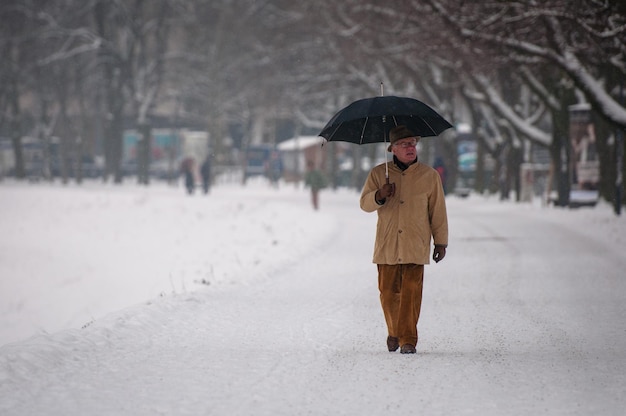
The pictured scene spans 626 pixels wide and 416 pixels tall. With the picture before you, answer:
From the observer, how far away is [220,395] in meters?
5.88

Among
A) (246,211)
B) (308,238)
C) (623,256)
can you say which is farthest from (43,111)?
(623,256)

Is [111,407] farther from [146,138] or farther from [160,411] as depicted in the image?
[146,138]

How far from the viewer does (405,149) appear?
23.2 feet

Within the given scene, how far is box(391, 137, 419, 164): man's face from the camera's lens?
279 inches

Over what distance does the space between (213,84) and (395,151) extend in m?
42.1

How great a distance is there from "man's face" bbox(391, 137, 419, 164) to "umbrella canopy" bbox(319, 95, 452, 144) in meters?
0.20

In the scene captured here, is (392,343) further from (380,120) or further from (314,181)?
(314,181)

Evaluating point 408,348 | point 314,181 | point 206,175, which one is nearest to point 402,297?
point 408,348

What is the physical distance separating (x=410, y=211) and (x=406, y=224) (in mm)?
101

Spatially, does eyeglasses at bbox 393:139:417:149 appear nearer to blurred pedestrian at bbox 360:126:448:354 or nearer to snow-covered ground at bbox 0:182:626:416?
blurred pedestrian at bbox 360:126:448:354

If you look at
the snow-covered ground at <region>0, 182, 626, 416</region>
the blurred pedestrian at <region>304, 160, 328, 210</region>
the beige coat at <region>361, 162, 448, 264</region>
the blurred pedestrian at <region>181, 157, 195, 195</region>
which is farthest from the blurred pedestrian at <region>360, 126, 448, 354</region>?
the blurred pedestrian at <region>181, 157, 195, 195</region>

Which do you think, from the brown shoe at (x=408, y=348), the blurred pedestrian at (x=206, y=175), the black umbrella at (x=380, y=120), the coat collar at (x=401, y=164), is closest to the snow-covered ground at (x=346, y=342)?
the brown shoe at (x=408, y=348)

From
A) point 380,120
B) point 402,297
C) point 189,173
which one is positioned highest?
point 380,120

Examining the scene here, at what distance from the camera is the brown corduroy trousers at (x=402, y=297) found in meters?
7.18
